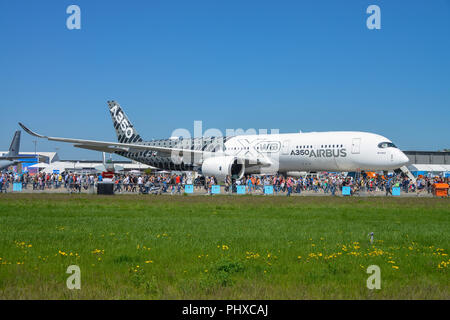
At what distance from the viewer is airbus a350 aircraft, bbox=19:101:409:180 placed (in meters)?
32.9

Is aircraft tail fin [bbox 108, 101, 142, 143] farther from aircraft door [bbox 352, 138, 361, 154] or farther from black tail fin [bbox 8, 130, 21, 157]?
black tail fin [bbox 8, 130, 21, 157]

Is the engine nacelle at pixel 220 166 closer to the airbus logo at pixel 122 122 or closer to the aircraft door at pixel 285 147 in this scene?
the aircraft door at pixel 285 147

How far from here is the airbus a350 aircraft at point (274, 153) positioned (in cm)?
3288

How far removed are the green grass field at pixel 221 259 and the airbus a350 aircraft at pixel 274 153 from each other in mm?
18352

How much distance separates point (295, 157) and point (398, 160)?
7630mm

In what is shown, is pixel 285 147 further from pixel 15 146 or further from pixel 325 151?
pixel 15 146

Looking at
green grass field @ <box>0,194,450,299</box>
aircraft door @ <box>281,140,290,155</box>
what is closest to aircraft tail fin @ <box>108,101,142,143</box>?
aircraft door @ <box>281,140,290,155</box>

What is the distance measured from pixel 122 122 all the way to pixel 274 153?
21.6 meters

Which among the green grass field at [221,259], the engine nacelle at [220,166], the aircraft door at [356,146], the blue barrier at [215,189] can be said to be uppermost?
the aircraft door at [356,146]

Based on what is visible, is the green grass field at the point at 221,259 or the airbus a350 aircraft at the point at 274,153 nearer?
the green grass field at the point at 221,259

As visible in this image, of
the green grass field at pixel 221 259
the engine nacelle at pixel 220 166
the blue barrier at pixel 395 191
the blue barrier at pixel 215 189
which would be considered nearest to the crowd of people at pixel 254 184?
the blue barrier at pixel 215 189

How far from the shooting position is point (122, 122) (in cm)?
5159

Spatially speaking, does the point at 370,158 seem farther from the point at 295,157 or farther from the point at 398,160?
the point at 295,157
